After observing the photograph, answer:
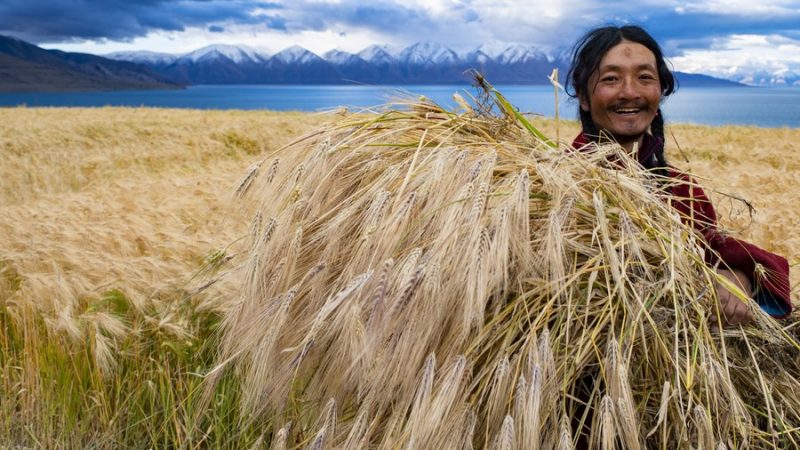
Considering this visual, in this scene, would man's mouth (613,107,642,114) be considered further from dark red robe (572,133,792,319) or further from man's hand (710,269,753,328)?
man's hand (710,269,753,328)

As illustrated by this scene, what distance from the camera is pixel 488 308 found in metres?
1.68

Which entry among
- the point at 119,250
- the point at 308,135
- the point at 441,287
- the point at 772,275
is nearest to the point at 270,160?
the point at 308,135

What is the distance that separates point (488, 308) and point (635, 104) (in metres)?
1.23

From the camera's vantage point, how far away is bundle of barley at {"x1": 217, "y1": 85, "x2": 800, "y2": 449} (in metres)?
1.48

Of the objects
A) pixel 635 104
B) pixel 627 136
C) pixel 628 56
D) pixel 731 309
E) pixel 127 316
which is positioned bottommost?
pixel 127 316

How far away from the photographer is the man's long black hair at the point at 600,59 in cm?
260

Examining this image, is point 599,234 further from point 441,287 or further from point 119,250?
point 119,250

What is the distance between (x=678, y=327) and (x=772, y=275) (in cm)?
67

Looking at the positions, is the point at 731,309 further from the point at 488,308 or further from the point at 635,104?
the point at 635,104

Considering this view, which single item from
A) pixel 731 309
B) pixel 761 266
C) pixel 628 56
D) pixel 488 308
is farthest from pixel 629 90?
pixel 488 308

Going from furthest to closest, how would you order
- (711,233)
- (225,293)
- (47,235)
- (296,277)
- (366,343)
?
1. (47,235)
2. (225,293)
3. (711,233)
4. (296,277)
5. (366,343)

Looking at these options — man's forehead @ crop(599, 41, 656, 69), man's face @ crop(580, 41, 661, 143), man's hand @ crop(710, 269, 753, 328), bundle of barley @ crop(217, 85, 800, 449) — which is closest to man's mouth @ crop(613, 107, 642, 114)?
man's face @ crop(580, 41, 661, 143)

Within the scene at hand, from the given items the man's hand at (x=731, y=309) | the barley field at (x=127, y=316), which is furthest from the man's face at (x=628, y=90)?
the man's hand at (x=731, y=309)

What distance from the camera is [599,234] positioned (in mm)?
1675
